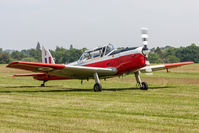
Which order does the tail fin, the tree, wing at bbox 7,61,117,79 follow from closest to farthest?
wing at bbox 7,61,117,79, the tail fin, the tree

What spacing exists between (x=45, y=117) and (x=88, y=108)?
82.1 inches

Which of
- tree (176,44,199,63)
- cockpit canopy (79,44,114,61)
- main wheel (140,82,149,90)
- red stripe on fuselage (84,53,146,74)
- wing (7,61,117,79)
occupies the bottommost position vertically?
main wheel (140,82,149,90)

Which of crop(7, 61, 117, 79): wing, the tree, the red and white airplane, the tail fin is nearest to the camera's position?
crop(7, 61, 117, 79): wing

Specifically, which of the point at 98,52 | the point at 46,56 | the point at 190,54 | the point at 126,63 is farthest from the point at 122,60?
the point at 190,54

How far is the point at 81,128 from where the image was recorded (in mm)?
7199

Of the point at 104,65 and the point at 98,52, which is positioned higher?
the point at 98,52

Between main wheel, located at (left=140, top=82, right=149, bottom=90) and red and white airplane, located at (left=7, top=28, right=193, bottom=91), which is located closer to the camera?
red and white airplane, located at (left=7, top=28, right=193, bottom=91)

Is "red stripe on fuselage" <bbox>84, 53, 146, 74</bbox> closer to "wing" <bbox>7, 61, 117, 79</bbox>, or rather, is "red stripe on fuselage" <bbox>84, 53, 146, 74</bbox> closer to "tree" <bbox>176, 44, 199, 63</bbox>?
"wing" <bbox>7, 61, 117, 79</bbox>

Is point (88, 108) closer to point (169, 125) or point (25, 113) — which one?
point (25, 113)

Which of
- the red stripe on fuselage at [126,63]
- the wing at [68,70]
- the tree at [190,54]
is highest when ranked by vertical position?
the tree at [190,54]

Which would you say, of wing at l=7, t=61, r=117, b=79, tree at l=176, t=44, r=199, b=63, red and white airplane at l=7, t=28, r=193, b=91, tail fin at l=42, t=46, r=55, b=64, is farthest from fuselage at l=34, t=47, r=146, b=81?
tree at l=176, t=44, r=199, b=63

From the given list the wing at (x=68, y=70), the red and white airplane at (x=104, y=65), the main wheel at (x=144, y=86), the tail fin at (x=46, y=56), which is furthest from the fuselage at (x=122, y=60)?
the tail fin at (x=46, y=56)

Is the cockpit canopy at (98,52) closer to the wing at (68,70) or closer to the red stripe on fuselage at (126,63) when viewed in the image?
the red stripe on fuselage at (126,63)

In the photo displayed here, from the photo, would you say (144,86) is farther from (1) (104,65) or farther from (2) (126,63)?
(1) (104,65)
